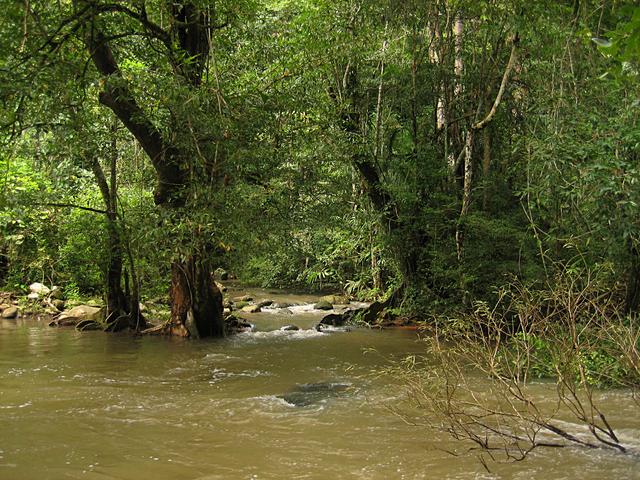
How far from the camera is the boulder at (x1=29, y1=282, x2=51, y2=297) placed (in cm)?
1470

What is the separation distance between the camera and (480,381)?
7.61 m

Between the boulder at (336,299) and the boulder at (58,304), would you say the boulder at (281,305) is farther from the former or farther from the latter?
the boulder at (58,304)

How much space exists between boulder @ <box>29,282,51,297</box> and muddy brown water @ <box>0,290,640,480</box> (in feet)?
15.2

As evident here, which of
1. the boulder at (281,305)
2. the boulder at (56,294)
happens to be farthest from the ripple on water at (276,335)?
the boulder at (56,294)

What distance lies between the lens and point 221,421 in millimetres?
5945

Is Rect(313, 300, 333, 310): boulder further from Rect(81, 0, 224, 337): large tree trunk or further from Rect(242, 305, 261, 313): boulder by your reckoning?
Rect(81, 0, 224, 337): large tree trunk

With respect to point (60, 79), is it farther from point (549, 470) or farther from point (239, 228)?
point (549, 470)

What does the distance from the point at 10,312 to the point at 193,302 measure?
214 inches

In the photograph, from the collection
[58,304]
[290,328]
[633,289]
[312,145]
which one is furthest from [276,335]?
[633,289]

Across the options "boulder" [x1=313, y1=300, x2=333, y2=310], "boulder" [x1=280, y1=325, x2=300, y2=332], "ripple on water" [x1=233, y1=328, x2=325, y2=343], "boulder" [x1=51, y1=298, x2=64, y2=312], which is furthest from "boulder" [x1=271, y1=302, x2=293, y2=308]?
"boulder" [x1=51, y1=298, x2=64, y2=312]

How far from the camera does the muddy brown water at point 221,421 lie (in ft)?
14.8

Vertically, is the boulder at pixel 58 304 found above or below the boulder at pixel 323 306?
above

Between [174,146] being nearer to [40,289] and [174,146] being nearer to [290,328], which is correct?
[290,328]

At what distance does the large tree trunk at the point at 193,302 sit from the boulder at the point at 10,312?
4.77 m
